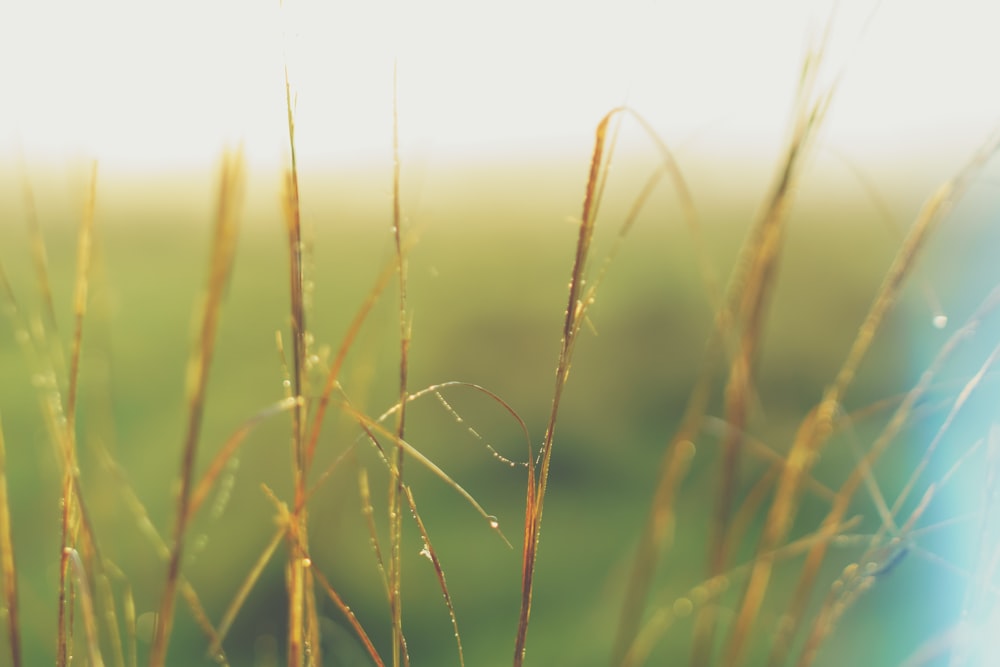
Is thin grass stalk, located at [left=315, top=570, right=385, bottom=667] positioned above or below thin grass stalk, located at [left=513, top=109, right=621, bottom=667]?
below

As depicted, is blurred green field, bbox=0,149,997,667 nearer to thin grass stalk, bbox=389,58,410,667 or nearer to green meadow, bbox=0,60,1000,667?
green meadow, bbox=0,60,1000,667

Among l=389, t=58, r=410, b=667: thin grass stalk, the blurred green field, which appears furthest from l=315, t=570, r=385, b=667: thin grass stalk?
the blurred green field

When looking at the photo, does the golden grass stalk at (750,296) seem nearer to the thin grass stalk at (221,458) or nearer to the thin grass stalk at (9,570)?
the thin grass stalk at (221,458)

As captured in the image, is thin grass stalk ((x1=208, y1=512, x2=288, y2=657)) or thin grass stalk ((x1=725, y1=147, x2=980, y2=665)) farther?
thin grass stalk ((x1=725, y1=147, x2=980, y2=665))

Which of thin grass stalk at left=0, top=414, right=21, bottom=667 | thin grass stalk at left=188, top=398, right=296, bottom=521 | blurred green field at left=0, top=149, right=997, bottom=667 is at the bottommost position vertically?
blurred green field at left=0, top=149, right=997, bottom=667

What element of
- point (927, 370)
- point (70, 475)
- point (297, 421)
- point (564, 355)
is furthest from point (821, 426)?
point (70, 475)

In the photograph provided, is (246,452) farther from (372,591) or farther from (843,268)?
(843,268)
